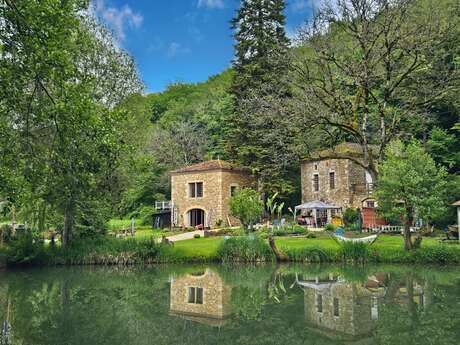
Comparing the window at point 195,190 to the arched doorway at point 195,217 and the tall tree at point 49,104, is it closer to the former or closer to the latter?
the arched doorway at point 195,217

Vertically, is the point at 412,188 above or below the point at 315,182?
below

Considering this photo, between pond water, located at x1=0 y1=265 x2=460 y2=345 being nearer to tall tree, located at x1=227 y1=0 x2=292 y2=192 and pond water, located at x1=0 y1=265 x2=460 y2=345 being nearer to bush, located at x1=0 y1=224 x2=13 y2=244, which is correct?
bush, located at x1=0 y1=224 x2=13 y2=244

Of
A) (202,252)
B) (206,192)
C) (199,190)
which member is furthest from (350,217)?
(199,190)

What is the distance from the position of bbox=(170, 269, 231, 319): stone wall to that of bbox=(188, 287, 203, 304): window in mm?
79

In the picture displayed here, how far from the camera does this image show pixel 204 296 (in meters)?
11.3

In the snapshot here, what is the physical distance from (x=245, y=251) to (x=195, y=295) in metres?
7.40

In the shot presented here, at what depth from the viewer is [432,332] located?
714cm

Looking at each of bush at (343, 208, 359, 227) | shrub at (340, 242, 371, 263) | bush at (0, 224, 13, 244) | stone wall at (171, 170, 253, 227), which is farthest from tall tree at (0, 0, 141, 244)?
stone wall at (171, 170, 253, 227)

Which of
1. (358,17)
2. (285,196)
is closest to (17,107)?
(358,17)

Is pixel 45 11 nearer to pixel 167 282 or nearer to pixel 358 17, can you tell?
pixel 167 282

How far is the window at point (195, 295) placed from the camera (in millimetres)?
10730

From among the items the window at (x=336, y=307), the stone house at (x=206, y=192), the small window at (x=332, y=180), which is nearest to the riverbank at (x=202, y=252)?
the window at (x=336, y=307)

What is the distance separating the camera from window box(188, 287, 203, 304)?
10.7m

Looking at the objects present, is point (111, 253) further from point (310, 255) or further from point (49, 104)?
point (49, 104)
